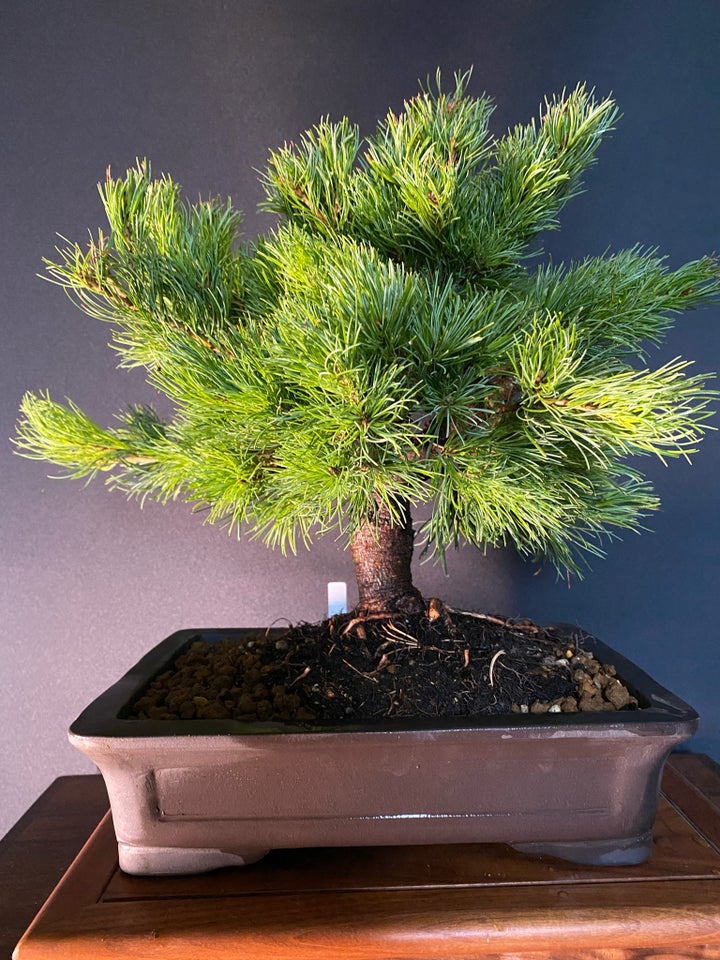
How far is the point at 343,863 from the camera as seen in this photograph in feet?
1.98

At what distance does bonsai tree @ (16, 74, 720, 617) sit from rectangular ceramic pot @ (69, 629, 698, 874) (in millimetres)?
176

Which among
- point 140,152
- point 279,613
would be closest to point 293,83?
point 140,152

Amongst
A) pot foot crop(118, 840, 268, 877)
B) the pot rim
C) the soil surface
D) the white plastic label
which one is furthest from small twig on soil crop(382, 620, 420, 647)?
the white plastic label

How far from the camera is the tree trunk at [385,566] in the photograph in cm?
69

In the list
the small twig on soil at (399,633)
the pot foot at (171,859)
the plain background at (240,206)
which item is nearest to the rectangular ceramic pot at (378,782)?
the pot foot at (171,859)

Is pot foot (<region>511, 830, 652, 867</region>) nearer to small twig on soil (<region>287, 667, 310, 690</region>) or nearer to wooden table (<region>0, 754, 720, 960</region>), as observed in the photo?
wooden table (<region>0, 754, 720, 960</region>)

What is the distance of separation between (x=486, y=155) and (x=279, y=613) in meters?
0.74

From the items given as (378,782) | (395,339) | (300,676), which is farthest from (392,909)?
(395,339)

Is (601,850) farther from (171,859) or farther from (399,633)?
(171,859)

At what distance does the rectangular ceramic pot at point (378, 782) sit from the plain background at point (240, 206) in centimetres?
49

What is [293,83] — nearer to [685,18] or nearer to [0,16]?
[0,16]

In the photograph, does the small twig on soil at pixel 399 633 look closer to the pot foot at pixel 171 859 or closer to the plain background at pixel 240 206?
the pot foot at pixel 171 859

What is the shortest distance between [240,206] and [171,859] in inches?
34.5

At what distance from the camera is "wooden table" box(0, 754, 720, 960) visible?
0.51 metres
